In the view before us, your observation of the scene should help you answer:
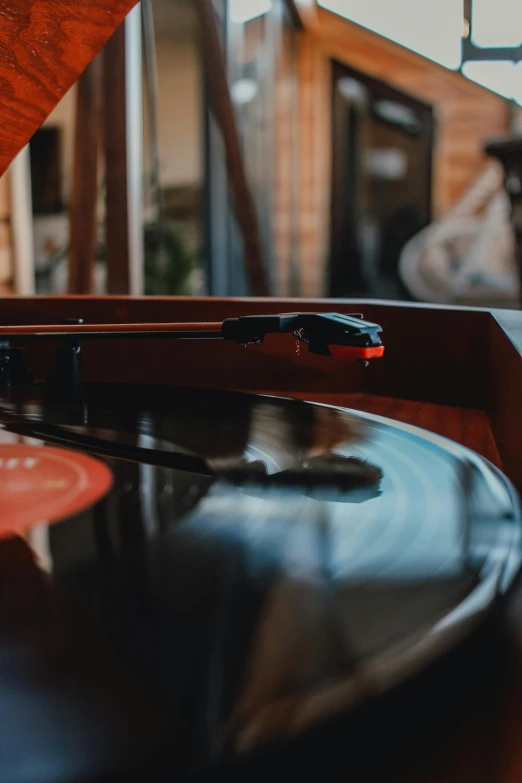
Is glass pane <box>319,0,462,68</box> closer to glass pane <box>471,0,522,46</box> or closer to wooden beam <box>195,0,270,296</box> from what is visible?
glass pane <box>471,0,522,46</box>

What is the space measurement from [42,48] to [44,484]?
14.8 inches

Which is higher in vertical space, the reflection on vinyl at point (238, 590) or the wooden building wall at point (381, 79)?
the wooden building wall at point (381, 79)

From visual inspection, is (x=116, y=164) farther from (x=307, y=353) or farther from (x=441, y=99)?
(x=441, y=99)

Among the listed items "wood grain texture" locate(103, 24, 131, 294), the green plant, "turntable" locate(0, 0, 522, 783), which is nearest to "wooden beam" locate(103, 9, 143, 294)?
"wood grain texture" locate(103, 24, 131, 294)

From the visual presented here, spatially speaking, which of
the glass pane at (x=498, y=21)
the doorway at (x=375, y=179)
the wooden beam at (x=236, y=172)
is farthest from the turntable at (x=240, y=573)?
the doorway at (x=375, y=179)

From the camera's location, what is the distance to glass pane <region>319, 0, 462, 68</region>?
4793 mm

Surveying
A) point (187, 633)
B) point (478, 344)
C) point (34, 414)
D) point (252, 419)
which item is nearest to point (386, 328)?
point (478, 344)

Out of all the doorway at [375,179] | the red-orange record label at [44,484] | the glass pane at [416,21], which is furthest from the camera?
the doorway at [375,179]

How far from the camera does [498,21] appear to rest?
4363 millimetres

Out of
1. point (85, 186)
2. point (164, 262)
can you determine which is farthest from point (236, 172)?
point (164, 262)

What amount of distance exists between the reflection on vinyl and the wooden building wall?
4.70m

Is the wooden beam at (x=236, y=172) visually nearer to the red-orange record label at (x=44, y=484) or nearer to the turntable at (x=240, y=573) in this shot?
the turntable at (x=240, y=573)

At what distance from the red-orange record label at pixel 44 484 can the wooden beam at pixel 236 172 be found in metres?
1.96

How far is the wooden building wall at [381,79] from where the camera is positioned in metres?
5.04
